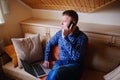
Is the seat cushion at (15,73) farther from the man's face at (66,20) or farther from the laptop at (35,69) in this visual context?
the man's face at (66,20)

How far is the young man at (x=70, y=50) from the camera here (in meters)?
1.49

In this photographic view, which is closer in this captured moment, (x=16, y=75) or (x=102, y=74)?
(x=102, y=74)

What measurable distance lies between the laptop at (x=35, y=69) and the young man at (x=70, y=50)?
19cm

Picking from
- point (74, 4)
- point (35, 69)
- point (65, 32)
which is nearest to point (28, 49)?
point (35, 69)

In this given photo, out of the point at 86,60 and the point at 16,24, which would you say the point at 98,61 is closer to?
the point at 86,60

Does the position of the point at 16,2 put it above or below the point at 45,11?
above

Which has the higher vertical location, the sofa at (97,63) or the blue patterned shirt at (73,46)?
the blue patterned shirt at (73,46)

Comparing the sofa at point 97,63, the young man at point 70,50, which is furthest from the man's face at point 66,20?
the sofa at point 97,63

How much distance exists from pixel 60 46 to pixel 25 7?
1191mm

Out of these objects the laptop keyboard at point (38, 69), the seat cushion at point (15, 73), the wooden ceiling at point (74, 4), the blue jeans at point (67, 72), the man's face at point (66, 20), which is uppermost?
the wooden ceiling at point (74, 4)

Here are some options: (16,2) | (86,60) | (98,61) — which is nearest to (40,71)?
(86,60)

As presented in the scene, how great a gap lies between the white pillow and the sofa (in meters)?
0.16

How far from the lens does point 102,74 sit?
173 cm

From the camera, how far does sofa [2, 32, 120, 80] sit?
66.2 inches
